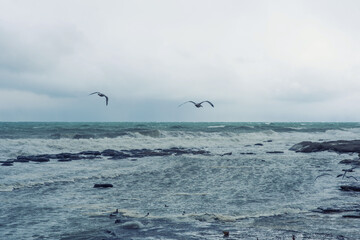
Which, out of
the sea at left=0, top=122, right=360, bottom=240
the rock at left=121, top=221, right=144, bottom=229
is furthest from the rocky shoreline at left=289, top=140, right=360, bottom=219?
the rock at left=121, top=221, right=144, bottom=229

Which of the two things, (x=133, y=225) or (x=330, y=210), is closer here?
(x=133, y=225)

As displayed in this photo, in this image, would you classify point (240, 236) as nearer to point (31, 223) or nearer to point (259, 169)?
point (31, 223)

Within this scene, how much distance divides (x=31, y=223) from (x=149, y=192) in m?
5.36

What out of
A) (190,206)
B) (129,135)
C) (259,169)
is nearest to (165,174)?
(259,169)

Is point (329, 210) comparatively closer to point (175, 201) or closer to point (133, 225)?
point (175, 201)

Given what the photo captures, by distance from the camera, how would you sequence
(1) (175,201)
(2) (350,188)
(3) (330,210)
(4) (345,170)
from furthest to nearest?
(4) (345,170)
(2) (350,188)
(1) (175,201)
(3) (330,210)

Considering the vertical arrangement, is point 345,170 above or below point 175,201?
above

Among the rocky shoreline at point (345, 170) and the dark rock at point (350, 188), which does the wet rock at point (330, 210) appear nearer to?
the rocky shoreline at point (345, 170)

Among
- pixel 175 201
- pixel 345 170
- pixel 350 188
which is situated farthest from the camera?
pixel 345 170

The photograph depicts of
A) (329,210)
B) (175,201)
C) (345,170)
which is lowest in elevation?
(175,201)

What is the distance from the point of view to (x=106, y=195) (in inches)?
561

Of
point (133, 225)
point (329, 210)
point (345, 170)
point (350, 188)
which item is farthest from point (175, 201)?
point (345, 170)

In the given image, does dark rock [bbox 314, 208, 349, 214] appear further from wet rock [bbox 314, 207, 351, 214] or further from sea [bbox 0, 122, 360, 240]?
sea [bbox 0, 122, 360, 240]

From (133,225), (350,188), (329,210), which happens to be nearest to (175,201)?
(133,225)
